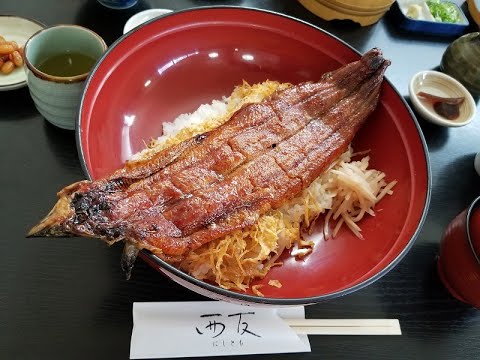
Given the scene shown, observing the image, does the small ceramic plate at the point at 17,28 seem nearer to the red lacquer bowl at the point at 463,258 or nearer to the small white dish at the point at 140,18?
the small white dish at the point at 140,18

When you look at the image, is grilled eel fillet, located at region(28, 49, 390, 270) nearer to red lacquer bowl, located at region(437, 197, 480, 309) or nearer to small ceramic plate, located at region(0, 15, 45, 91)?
red lacquer bowl, located at region(437, 197, 480, 309)

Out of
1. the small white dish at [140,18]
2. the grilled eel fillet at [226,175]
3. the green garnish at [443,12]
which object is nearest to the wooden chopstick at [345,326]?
the grilled eel fillet at [226,175]

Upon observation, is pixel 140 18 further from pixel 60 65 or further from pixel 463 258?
pixel 463 258

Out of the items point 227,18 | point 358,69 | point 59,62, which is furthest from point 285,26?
point 59,62

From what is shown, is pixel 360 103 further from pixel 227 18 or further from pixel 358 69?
pixel 227 18

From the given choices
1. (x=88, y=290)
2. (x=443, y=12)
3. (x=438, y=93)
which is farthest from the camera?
(x=443, y=12)

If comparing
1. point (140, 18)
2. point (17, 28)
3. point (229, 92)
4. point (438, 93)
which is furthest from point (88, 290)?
point (438, 93)

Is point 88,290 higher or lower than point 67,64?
lower
